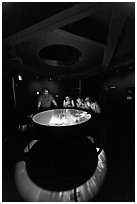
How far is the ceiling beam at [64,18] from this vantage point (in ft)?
3.78

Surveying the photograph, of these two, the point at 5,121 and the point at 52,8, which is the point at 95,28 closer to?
the point at 52,8

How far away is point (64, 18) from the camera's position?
133 cm

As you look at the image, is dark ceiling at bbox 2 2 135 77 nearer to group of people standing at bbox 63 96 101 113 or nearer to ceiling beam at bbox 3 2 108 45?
ceiling beam at bbox 3 2 108 45

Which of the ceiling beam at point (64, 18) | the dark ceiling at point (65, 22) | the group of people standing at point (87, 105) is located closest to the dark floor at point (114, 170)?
the group of people standing at point (87, 105)

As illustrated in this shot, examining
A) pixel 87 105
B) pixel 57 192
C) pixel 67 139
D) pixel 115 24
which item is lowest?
pixel 57 192

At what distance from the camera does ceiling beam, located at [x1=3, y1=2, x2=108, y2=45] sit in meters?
1.15

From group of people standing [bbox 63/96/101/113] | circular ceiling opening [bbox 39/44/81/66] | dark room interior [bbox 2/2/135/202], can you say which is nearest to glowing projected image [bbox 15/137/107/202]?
dark room interior [bbox 2/2/135/202]

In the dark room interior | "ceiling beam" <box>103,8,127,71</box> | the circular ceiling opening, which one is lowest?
the dark room interior

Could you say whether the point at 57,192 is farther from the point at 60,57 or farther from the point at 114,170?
the point at 60,57

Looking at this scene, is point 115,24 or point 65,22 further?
point 115,24

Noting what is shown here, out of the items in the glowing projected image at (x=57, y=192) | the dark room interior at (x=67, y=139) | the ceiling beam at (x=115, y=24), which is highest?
the ceiling beam at (x=115, y=24)

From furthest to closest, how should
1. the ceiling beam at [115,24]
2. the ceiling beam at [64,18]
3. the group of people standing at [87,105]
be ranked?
the group of people standing at [87,105], the ceiling beam at [115,24], the ceiling beam at [64,18]

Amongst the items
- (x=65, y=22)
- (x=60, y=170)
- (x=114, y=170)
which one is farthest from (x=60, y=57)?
(x=114, y=170)

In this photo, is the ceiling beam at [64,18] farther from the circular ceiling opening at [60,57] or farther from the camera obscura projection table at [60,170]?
the circular ceiling opening at [60,57]
